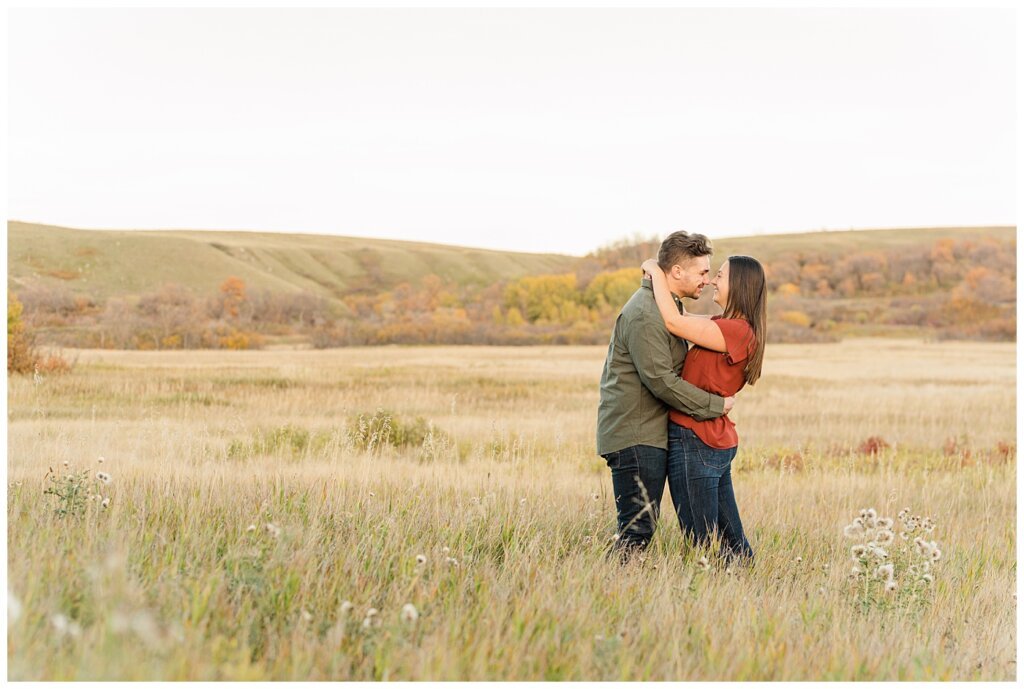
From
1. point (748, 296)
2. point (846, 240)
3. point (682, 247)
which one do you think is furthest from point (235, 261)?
point (748, 296)

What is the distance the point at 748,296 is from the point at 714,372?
50cm

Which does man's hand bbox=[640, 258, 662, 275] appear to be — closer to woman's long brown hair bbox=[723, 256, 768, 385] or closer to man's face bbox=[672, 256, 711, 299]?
man's face bbox=[672, 256, 711, 299]

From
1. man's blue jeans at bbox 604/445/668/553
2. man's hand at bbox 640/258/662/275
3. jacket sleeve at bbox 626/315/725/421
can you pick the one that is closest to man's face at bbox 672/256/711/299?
man's hand at bbox 640/258/662/275

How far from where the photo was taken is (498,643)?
421cm

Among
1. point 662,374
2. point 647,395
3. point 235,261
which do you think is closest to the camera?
point 662,374

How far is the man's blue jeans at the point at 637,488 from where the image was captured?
19.0 ft

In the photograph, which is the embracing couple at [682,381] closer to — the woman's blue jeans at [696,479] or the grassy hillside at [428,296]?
the woman's blue jeans at [696,479]

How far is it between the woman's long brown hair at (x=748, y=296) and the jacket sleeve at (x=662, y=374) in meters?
0.35

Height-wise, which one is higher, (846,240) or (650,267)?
(846,240)

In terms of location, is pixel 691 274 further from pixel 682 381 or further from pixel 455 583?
pixel 455 583

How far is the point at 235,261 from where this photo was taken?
330ft

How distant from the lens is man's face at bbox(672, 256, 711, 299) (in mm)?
5690

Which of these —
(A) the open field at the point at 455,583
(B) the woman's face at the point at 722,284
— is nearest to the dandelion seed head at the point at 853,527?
(A) the open field at the point at 455,583

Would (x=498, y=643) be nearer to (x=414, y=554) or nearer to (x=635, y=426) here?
(x=414, y=554)
